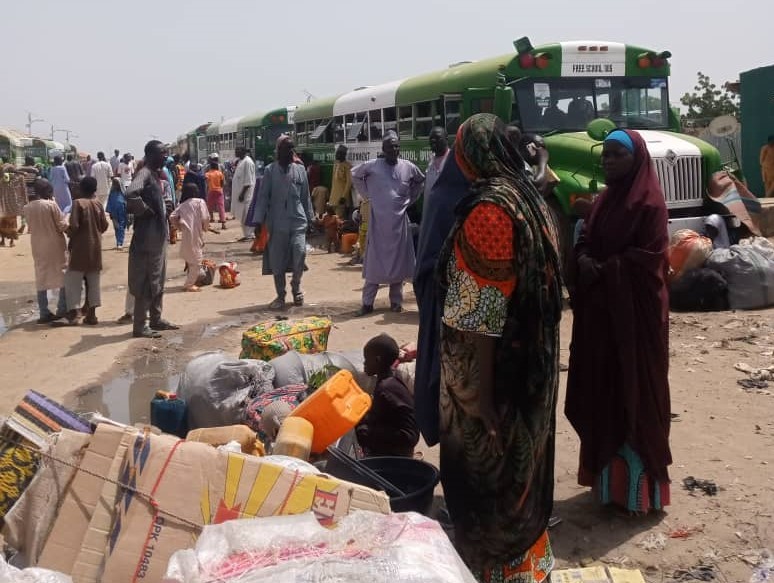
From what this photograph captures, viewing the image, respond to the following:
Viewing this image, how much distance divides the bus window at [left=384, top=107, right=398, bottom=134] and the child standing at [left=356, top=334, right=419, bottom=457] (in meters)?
9.25

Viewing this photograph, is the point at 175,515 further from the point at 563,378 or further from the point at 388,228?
the point at 388,228

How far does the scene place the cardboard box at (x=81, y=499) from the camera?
255 cm

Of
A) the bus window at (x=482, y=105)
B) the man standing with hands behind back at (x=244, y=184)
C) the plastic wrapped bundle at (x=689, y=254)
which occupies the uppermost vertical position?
the bus window at (x=482, y=105)

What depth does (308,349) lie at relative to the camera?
18.5 feet

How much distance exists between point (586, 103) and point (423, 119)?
2.83 metres

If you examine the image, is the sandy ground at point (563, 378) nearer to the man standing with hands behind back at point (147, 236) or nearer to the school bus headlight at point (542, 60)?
the man standing with hands behind back at point (147, 236)

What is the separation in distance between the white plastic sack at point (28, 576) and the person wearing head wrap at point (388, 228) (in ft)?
20.9

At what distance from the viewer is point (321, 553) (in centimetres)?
198

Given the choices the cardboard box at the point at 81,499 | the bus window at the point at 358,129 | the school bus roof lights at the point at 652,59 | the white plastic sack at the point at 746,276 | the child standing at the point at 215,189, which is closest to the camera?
the cardboard box at the point at 81,499

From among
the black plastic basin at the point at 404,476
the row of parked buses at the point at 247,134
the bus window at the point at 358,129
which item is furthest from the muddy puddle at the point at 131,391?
the row of parked buses at the point at 247,134

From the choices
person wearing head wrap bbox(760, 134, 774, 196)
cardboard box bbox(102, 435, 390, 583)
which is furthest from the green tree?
cardboard box bbox(102, 435, 390, 583)

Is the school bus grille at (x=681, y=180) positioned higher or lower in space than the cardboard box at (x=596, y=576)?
higher

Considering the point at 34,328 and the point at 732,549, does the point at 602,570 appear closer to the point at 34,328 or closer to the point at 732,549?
the point at 732,549

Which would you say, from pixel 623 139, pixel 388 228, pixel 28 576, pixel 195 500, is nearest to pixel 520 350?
pixel 195 500
